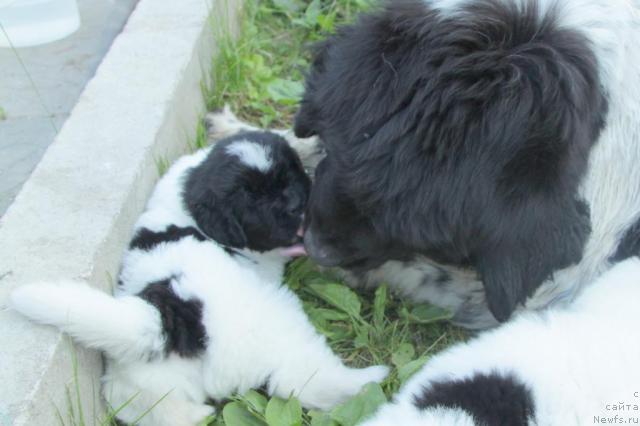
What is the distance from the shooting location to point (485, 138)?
2.17 m

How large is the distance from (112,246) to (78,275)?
221 mm

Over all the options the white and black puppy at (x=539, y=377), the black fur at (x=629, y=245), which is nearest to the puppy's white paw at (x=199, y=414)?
the white and black puppy at (x=539, y=377)

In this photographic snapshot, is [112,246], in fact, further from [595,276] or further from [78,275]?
[595,276]

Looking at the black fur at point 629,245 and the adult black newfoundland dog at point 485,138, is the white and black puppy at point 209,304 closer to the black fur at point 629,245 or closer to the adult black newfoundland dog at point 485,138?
the adult black newfoundland dog at point 485,138

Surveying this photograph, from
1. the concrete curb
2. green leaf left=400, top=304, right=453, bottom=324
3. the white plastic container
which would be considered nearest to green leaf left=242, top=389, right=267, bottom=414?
the concrete curb

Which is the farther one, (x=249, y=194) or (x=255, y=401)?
(x=249, y=194)

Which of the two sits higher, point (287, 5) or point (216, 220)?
point (216, 220)

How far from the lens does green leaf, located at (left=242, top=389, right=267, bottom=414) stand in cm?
242

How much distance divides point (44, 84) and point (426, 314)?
1776 millimetres

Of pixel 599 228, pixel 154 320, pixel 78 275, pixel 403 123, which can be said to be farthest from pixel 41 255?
pixel 599 228

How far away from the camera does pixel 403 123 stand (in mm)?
2215

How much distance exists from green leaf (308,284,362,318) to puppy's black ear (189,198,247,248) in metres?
0.44

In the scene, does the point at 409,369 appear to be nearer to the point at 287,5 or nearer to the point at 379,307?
the point at 379,307

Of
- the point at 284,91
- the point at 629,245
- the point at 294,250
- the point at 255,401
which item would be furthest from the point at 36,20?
the point at 629,245
